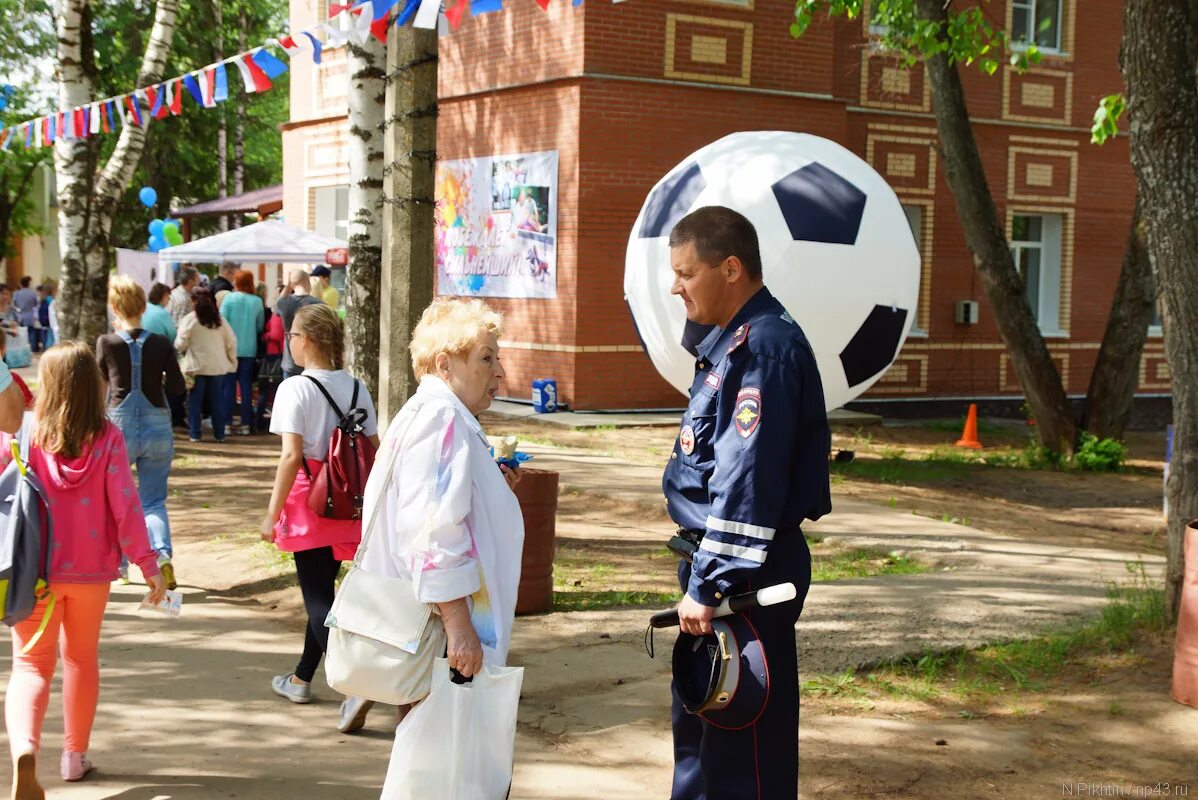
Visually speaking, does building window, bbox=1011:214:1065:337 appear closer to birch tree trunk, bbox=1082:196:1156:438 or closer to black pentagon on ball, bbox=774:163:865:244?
birch tree trunk, bbox=1082:196:1156:438

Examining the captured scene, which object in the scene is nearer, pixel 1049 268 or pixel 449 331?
pixel 449 331

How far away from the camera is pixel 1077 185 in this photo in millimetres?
21453

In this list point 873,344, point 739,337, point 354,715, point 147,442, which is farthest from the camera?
point 873,344

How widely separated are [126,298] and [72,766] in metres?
4.00

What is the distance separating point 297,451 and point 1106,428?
39.5 feet

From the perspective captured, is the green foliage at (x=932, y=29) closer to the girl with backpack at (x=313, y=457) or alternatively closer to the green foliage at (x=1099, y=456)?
the green foliage at (x=1099, y=456)

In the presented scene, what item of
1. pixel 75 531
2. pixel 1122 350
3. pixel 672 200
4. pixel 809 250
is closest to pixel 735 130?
pixel 1122 350

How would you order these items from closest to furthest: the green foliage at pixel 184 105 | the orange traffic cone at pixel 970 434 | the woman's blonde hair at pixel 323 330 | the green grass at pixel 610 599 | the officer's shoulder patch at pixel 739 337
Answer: the officer's shoulder patch at pixel 739 337 → the woman's blonde hair at pixel 323 330 → the green grass at pixel 610 599 → the orange traffic cone at pixel 970 434 → the green foliage at pixel 184 105

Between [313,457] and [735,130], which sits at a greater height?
[735,130]

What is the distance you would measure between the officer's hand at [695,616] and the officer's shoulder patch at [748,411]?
1.52ft

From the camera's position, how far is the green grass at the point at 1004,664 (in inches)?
232

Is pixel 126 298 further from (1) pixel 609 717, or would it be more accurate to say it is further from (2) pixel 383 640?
(2) pixel 383 640

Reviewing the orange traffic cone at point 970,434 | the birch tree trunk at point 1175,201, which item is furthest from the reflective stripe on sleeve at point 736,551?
the orange traffic cone at point 970,434

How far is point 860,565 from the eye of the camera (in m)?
8.76
